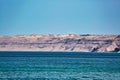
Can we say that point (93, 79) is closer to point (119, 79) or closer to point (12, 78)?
point (119, 79)

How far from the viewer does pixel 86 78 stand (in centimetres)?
6075

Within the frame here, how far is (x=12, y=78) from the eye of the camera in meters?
59.4

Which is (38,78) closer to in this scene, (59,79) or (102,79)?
(59,79)

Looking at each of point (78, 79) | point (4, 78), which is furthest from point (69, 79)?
point (4, 78)

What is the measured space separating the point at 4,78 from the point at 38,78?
5015 millimetres

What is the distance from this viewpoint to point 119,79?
59500 millimetres

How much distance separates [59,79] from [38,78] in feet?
10.9

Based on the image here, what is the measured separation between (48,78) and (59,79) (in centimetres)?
212

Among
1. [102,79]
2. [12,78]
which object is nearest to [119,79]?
[102,79]

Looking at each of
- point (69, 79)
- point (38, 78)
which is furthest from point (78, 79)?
point (38, 78)

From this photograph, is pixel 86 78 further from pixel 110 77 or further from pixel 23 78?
pixel 23 78

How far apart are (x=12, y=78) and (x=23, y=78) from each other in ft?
5.30

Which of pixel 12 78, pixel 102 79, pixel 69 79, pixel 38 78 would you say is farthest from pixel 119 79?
pixel 12 78

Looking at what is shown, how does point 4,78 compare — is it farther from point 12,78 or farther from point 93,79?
Result: point 93,79
